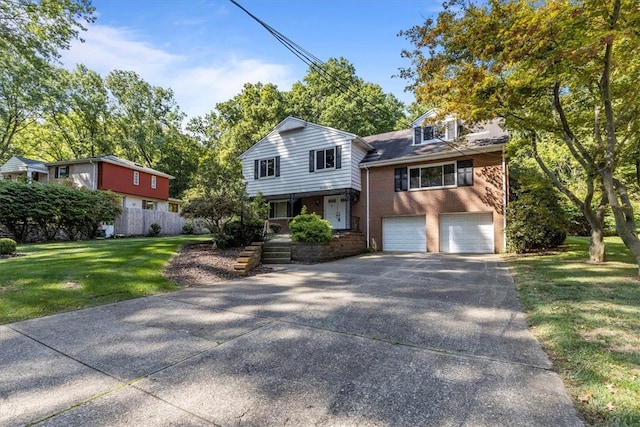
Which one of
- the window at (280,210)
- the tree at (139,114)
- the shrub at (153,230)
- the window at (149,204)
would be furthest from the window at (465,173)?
the tree at (139,114)

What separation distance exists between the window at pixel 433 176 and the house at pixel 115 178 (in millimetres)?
16568

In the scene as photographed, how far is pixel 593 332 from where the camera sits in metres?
3.72

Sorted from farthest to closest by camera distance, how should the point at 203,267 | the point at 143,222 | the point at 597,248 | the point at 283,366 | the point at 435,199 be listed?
the point at 143,222 < the point at 435,199 < the point at 597,248 < the point at 203,267 < the point at 283,366

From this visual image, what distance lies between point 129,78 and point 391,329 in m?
38.0

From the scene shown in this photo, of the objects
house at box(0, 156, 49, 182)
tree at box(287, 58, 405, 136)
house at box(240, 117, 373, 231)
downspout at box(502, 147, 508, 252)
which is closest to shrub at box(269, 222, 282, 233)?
house at box(240, 117, 373, 231)

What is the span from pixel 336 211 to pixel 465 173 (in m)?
6.82

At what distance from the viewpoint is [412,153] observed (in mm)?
Answer: 15852

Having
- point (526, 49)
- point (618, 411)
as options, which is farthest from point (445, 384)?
point (526, 49)

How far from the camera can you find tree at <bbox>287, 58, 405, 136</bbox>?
26.5 metres

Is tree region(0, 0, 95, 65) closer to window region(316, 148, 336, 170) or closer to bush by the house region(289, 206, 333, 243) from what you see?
window region(316, 148, 336, 170)

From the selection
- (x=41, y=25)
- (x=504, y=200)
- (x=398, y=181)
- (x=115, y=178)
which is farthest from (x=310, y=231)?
(x=115, y=178)

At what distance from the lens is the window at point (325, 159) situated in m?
16.7

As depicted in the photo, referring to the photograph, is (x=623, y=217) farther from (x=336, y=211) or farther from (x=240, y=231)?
(x=336, y=211)

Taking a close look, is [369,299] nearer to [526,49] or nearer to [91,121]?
[526,49]
